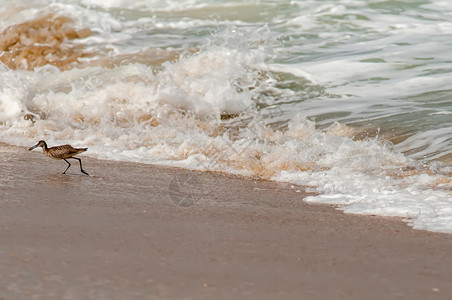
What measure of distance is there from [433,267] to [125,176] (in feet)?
10.1

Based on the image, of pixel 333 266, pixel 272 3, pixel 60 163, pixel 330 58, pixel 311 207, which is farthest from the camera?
pixel 272 3

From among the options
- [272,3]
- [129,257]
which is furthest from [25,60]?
[129,257]

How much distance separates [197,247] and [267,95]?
5.76m

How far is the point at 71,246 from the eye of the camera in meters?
3.74

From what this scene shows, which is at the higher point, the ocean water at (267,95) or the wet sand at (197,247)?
the wet sand at (197,247)

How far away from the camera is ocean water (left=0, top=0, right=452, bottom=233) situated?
6266mm

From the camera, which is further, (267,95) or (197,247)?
(267,95)

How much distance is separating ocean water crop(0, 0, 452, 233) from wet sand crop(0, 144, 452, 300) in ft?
1.94

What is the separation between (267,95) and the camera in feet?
30.9

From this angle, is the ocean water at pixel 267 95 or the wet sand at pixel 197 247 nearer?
the wet sand at pixel 197 247

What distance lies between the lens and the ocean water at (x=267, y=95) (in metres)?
6.27

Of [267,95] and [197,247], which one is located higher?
[197,247]

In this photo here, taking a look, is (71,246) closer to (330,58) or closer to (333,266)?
(333,266)

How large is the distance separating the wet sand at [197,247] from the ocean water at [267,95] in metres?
0.59
